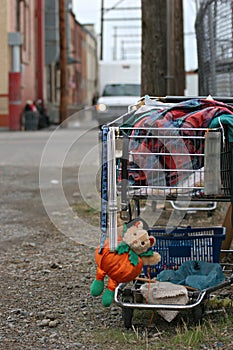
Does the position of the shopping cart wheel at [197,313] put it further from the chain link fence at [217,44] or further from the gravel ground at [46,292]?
the chain link fence at [217,44]

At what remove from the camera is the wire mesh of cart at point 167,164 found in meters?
4.46

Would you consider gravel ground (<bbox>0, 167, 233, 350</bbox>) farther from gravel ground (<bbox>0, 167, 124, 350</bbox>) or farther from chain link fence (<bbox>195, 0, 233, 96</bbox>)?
chain link fence (<bbox>195, 0, 233, 96</bbox>)

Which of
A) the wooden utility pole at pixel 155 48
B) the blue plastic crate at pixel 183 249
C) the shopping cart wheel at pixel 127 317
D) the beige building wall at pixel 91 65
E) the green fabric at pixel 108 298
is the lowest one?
the shopping cart wheel at pixel 127 317

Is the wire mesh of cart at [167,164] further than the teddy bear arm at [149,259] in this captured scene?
No

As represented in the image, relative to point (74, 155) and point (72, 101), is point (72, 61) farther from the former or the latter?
point (74, 155)

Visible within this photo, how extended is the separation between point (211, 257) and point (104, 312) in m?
0.83

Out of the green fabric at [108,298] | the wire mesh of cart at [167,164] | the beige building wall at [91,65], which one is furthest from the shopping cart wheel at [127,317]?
the beige building wall at [91,65]

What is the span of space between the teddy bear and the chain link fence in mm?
4943

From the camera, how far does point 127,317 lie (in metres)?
4.64

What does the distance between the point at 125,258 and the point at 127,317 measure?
36cm

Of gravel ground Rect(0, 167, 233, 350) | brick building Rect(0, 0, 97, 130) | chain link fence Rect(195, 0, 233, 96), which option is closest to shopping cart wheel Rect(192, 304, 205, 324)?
gravel ground Rect(0, 167, 233, 350)

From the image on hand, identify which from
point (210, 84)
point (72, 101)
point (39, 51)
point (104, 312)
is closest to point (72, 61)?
point (39, 51)

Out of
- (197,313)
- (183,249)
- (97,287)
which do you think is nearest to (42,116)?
(183,249)

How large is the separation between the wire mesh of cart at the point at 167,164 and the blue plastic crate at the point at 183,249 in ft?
1.50
